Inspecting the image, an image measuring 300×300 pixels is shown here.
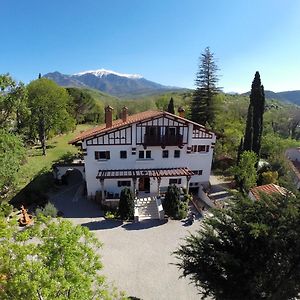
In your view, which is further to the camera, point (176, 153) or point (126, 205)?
point (176, 153)

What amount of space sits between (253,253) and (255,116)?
2529 centimetres

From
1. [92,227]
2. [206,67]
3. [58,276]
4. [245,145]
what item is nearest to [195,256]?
[58,276]

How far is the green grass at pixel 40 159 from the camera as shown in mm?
32438

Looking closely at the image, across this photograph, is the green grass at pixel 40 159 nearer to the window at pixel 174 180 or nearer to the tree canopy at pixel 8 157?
the tree canopy at pixel 8 157

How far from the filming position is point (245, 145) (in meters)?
33.8

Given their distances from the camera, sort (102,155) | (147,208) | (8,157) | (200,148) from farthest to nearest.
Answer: (200,148) < (102,155) < (147,208) < (8,157)

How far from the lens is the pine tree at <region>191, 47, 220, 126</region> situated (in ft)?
147

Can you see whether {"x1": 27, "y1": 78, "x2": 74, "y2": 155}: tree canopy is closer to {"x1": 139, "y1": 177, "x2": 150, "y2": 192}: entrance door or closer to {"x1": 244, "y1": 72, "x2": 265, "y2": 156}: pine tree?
{"x1": 139, "y1": 177, "x2": 150, "y2": 192}: entrance door

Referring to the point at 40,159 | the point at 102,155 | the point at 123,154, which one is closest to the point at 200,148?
the point at 123,154

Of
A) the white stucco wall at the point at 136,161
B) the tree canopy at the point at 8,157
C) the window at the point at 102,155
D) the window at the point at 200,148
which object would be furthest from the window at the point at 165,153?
the tree canopy at the point at 8,157

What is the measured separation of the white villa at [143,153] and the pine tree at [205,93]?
1522cm

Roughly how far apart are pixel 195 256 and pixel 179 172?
15.9 m

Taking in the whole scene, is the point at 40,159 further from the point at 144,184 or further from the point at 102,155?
the point at 144,184

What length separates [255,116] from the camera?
34.2 meters
